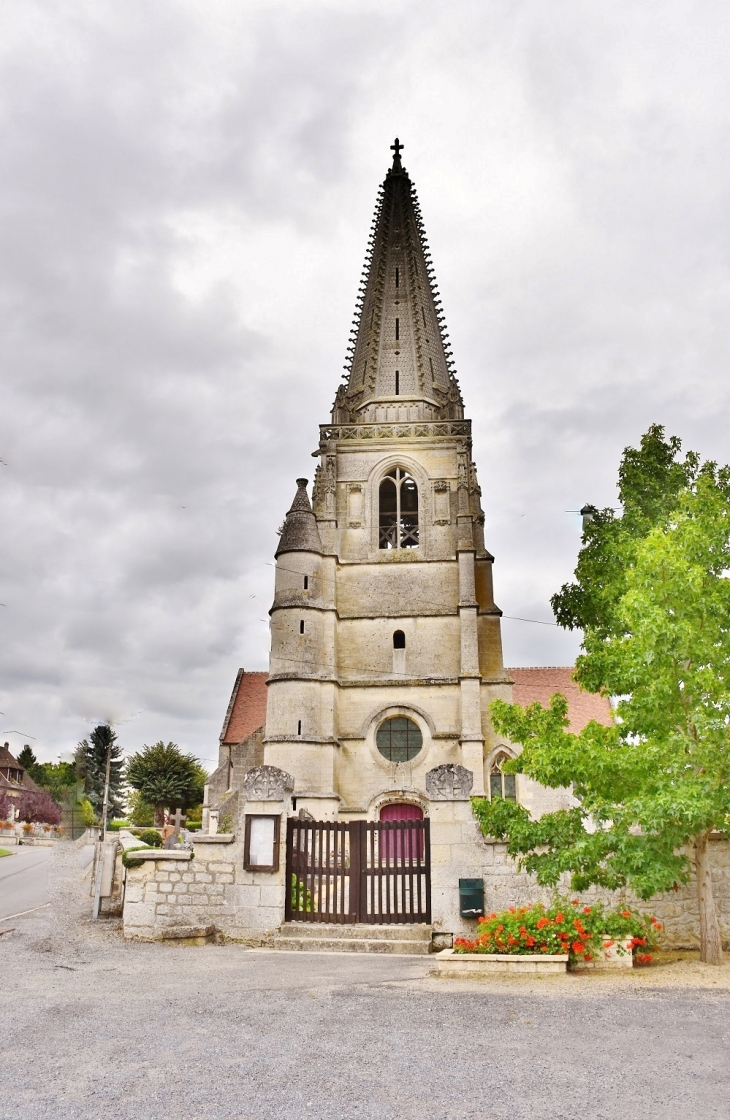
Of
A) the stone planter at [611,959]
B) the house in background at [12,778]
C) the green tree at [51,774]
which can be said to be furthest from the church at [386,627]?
the green tree at [51,774]

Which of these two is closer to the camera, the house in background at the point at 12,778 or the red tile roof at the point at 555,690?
the red tile roof at the point at 555,690

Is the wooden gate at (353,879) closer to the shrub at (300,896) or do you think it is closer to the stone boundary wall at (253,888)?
the shrub at (300,896)

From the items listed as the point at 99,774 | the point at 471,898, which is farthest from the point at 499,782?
the point at 99,774

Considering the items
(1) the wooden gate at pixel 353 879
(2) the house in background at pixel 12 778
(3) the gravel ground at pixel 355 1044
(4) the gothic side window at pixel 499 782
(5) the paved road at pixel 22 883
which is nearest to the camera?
(3) the gravel ground at pixel 355 1044

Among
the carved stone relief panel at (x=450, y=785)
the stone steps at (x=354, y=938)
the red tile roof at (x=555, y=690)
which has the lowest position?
the stone steps at (x=354, y=938)

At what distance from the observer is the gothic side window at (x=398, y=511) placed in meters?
30.6

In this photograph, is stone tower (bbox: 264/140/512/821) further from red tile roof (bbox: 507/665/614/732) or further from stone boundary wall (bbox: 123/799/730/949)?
stone boundary wall (bbox: 123/799/730/949)

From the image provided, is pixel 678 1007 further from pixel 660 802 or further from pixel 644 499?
pixel 644 499

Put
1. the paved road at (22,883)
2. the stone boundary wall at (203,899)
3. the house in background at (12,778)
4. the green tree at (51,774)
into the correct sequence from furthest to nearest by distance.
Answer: the green tree at (51,774), the house in background at (12,778), the paved road at (22,883), the stone boundary wall at (203,899)

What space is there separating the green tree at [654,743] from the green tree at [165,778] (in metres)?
43.6

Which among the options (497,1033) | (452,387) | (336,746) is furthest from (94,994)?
(452,387)

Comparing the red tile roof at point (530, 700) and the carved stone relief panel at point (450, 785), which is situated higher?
the red tile roof at point (530, 700)

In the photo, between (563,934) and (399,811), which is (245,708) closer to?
(399,811)

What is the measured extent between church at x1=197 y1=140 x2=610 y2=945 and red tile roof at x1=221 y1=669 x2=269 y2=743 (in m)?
0.20
